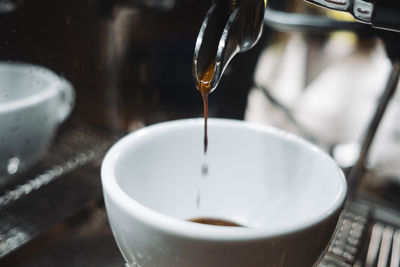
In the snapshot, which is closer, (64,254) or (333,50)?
(64,254)

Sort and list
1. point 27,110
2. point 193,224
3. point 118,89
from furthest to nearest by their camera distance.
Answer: point 118,89 → point 27,110 → point 193,224

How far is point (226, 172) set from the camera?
13.4 inches

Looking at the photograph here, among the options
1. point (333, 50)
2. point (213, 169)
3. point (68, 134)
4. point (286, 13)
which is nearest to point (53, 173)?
point (68, 134)

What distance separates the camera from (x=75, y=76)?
376 mm

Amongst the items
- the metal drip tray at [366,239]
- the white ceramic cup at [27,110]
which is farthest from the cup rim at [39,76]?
the metal drip tray at [366,239]

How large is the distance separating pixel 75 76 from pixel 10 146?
3.9 inches

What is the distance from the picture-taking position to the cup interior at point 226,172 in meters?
0.29

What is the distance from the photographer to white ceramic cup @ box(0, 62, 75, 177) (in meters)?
0.31

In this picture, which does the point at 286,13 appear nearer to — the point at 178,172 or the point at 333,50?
the point at 178,172

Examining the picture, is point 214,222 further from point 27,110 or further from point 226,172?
point 27,110

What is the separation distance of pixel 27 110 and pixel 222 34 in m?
0.19

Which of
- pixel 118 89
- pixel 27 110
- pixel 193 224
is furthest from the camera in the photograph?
pixel 118 89

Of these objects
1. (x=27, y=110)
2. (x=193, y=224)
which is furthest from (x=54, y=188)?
(x=193, y=224)

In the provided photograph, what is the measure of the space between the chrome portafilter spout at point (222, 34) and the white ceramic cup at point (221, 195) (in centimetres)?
9
